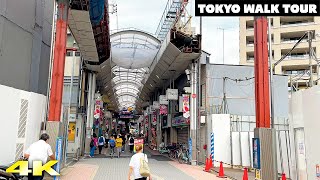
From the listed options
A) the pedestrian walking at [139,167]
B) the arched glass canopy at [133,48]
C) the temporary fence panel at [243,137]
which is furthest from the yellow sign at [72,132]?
the pedestrian walking at [139,167]

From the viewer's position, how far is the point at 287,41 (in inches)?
1933

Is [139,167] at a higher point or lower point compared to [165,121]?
lower

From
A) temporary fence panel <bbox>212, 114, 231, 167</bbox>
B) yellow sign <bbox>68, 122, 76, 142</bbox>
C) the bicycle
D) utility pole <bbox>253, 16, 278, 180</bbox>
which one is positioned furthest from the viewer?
yellow sign <bbox>68, 122, 76, 142</bbox>

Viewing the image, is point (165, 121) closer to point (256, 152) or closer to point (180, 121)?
point (180, 121)

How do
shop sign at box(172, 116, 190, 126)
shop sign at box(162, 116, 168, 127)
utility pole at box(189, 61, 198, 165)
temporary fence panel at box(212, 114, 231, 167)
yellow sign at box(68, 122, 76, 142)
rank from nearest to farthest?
temporary fence panel at box(212, 114, 231, 167), utility pole at box(189, 61, 198, 165), shop sign at box(172, 116, 190, 126), yellow sign at box(68, 122, 76, 142), shop sign at box(162, 116, 168, 127)

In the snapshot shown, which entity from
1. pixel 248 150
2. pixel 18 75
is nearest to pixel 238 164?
pixel 248 150

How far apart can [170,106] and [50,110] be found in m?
19.3

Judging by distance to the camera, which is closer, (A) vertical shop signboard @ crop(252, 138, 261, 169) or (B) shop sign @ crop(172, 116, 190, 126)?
(A) vertical shop signboard @ crop(252, 138, 261, 169)

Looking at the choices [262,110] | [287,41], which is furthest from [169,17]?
[287,41]

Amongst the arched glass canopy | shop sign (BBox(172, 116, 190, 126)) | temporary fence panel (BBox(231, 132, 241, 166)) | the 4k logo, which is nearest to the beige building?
shop sign (BBox(172, 116, 190, 126))

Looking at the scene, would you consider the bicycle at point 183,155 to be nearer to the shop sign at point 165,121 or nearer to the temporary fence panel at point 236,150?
the temporary fence panel at point 236,150

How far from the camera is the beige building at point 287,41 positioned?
155 ft

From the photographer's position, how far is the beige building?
155ft

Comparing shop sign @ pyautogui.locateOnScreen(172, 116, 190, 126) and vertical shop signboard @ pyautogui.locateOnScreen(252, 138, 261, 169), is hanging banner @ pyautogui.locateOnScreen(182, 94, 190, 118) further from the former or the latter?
vertical shop signboard @ pyautogui.locateOnScreen(252, 138, 261, 169)
